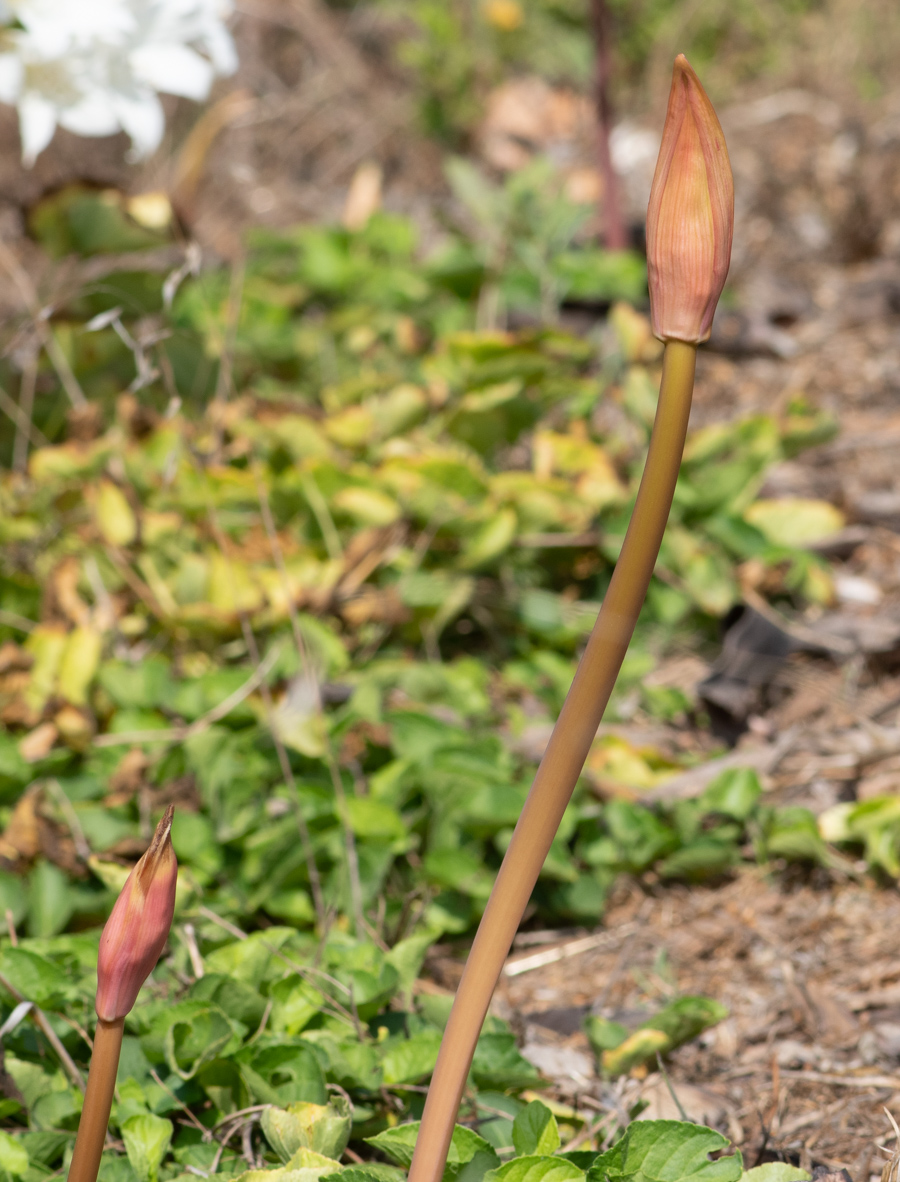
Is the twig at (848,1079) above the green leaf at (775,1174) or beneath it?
beneath

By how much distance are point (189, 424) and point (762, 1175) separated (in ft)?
6.09

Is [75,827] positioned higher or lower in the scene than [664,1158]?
lower

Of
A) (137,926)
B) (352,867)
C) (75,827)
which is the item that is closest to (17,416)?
(75,827)

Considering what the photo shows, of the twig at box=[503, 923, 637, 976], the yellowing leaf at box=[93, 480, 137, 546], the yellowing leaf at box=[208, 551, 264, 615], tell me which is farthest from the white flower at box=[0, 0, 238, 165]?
the twig at box=[503, 923, 637, 976]

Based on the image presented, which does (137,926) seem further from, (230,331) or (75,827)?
(230,331)

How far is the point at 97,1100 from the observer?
693 millimetres

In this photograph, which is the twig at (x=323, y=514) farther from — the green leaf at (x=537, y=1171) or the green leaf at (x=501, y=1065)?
the green leaf at (x=537, y=1171)

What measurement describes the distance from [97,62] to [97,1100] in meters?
1.57

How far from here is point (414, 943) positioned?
3.81ft

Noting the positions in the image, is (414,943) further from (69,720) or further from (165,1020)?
(69,720)

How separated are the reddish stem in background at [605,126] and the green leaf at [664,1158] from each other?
8.00 feet

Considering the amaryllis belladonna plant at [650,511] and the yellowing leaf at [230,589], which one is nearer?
the amaryllis belladonna plant at [650,511]

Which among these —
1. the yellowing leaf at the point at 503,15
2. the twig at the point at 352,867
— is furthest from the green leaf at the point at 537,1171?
the yellowing leaf at the point at 503,15

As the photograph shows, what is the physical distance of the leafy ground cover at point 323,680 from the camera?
1.04m
